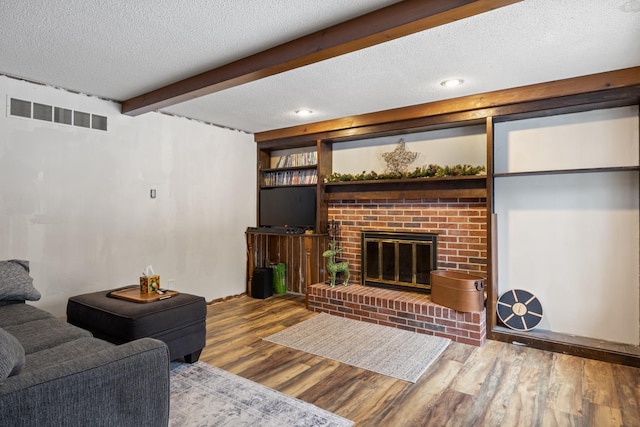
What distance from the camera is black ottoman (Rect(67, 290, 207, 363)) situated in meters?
2.46

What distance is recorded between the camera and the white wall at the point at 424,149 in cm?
382

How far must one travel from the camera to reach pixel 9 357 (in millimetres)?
1286

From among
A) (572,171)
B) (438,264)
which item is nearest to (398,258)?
(438,264)

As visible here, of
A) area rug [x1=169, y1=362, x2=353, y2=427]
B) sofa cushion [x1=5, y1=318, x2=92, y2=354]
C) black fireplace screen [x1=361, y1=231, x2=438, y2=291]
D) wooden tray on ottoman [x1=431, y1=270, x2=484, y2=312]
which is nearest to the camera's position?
sofa cushion [x1=5, y1=318, x2=92, y2=354]

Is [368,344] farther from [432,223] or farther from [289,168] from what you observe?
[289,168]

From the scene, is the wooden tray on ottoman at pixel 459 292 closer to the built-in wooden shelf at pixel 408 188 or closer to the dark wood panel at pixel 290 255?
the built-in wooden shelf at pixel 408 188

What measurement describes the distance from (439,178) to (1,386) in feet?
11.6

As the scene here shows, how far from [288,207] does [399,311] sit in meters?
2.06

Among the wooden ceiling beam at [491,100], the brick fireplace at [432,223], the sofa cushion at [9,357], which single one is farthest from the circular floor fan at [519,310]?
the sofa cushion at [9,357]

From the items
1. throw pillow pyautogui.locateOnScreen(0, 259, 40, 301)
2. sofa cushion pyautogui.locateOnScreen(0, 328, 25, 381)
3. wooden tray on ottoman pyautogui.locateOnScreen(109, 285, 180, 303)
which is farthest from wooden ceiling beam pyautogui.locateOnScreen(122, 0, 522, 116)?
sofa cushion pyautogui.locateOnScreen(0, 328, 25, 381)

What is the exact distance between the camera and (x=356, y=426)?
2.04 meters

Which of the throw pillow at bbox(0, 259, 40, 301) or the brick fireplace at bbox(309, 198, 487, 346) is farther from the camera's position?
the brick fireplace at bbox(309, 198, 487, 346)

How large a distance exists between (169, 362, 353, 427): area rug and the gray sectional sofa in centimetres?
→ 64

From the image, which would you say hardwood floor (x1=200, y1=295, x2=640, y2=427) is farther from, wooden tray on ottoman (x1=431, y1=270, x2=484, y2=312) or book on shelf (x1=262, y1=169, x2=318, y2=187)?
book on shelf (x1=262, y1=169, x2=318, y2=187)
